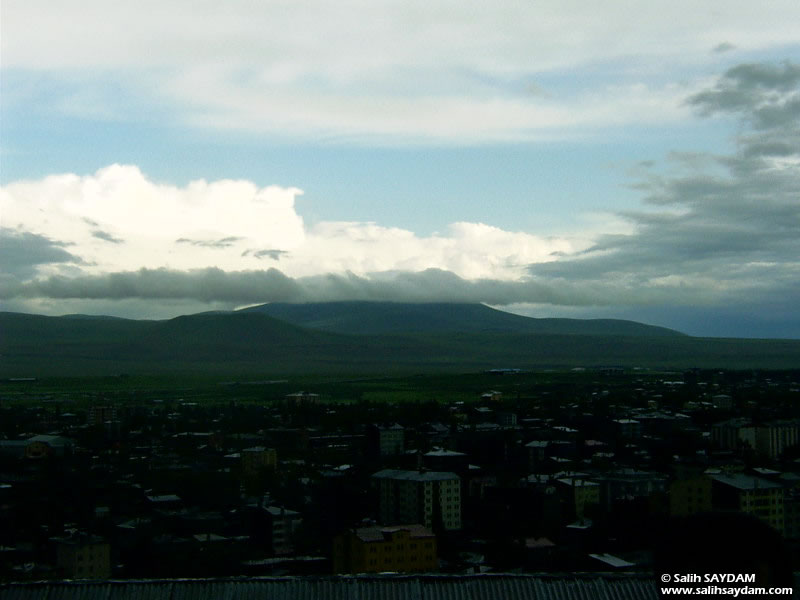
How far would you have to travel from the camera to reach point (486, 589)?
5652mm

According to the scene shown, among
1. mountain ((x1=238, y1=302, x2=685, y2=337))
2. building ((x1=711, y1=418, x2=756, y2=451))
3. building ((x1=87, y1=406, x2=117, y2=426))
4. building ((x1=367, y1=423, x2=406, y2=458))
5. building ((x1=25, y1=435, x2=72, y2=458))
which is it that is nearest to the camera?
building ((x1=25, y1=435, x2=72, y2=458))

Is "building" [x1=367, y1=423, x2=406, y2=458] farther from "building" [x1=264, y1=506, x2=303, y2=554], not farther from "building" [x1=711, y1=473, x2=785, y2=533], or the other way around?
"building" [x1=711, y1=473, x2=785, y2=533]

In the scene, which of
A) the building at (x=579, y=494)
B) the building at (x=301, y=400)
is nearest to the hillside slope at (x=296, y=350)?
the building at (x=301, y=400)

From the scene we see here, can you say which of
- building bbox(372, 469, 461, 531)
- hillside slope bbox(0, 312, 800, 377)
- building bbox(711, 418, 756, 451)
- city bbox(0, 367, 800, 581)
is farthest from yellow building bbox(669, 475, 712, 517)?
hillside slope bbox(0, 312, 800, 377)

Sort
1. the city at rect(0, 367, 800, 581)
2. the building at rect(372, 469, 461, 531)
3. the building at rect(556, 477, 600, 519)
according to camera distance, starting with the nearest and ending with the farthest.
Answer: the city at rect(0, 367, 800, 581)
the building at rect(372, 469, 461, 531)
the building at rect(556, 477, 600, 519)

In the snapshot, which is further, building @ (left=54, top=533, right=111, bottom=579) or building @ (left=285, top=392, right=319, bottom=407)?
building @ (left=285, top=392, right=319, bottom=407)

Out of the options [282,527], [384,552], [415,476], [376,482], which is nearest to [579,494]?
[415,476]

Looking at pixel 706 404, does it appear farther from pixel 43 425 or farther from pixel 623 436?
pixel 43 425

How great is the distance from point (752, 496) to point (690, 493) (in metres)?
1.21

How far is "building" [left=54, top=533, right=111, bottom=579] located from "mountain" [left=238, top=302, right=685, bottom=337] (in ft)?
397

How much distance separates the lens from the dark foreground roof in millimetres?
5551

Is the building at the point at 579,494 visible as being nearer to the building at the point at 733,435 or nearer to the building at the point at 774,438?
the building at the point at 774,438

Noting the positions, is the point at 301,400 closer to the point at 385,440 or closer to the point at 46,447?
the point at 385,440

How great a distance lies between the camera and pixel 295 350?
9931cm
